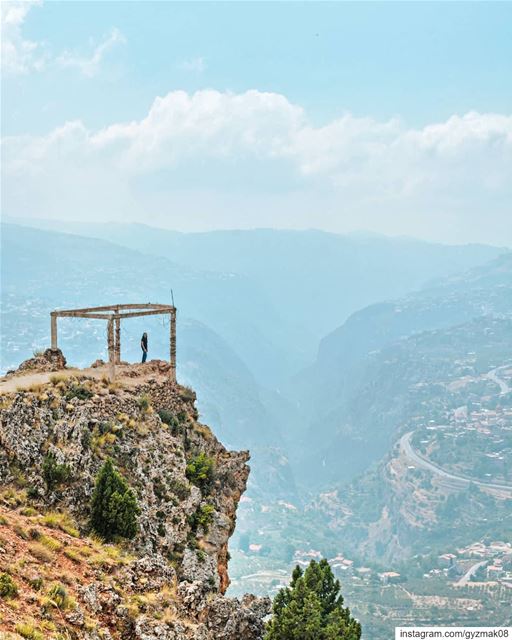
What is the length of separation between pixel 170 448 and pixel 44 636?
35.1 feet

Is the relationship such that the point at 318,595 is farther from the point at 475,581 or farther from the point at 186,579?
the point at 475,581

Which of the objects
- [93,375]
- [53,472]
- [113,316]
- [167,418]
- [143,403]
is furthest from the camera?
[93,375]

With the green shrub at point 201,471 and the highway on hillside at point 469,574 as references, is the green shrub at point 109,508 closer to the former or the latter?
the green shrub at point 201,471

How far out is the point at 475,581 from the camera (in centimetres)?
12950

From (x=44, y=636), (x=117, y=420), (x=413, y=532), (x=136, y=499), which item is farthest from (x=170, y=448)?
(x=413, y=532)

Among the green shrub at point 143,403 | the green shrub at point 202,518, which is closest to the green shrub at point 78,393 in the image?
the green shrub at point 143,403

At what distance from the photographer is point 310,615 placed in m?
16.8

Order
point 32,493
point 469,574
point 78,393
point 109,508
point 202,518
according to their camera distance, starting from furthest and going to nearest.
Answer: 1. point 469,574
2. point 78,393
3. point 202,518
4. point 109,508
5. point 32,493

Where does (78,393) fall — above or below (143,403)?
above

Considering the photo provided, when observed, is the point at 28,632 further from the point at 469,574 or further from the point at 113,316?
the point at 469,574

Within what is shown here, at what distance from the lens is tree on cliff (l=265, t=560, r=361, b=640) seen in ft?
54.0

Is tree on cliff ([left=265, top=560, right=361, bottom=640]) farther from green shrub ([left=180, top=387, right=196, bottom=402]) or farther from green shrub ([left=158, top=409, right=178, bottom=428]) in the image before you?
green shrub ([left=180, top=387, right=196, bottom=402])

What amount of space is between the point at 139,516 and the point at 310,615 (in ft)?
16.8

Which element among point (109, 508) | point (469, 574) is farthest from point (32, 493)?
point (469, 574)
